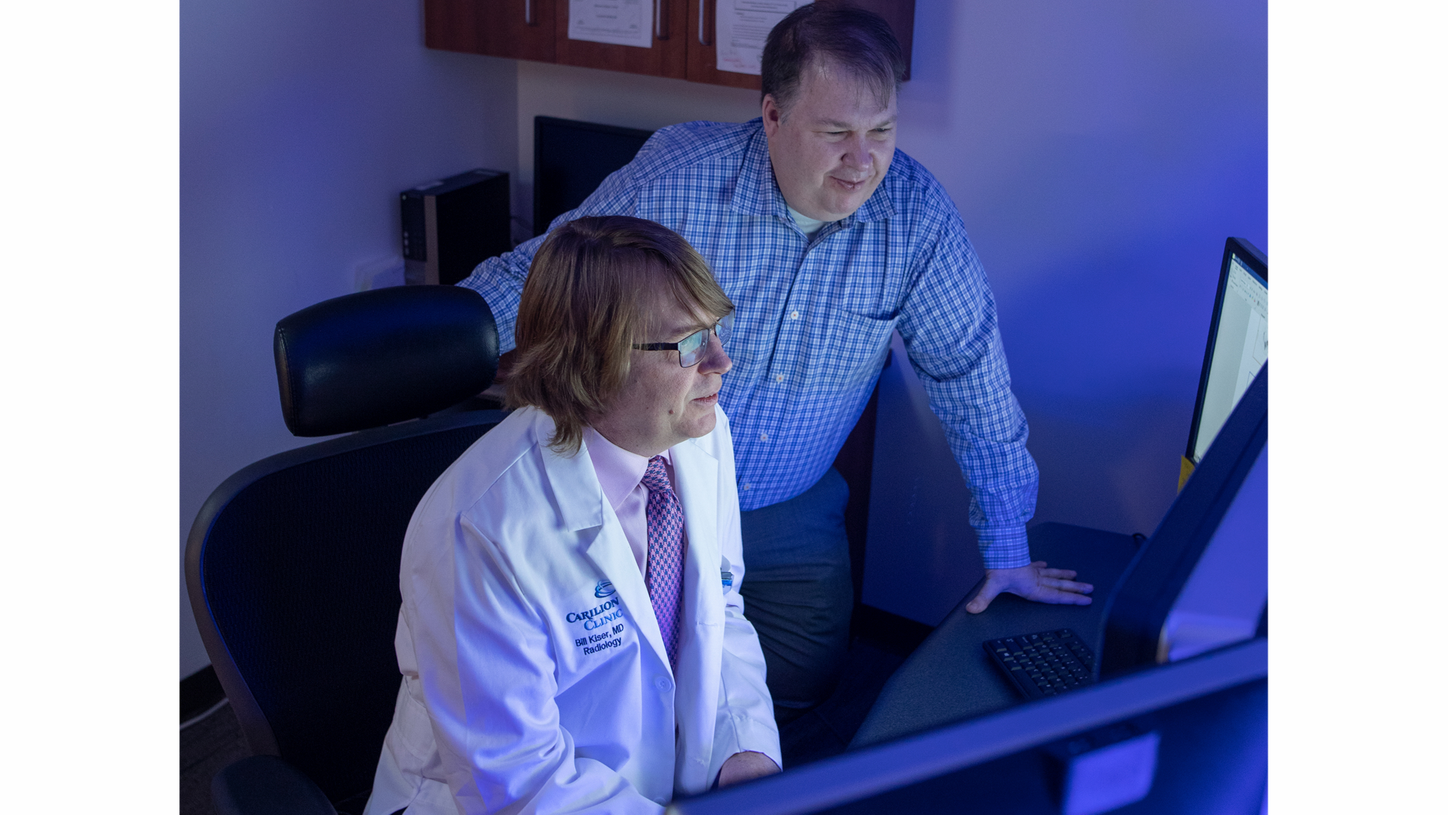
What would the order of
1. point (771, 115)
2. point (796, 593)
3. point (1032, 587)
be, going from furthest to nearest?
point (796, 593), point (771, 115), point (1032, 587)

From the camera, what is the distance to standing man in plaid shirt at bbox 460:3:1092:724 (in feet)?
5.67

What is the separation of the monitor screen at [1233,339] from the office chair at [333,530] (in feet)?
3.48

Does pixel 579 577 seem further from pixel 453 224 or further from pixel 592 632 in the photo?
pixel 453 224

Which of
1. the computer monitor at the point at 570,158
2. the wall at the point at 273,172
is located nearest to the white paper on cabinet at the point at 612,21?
the computer monitor at the point at 570,158

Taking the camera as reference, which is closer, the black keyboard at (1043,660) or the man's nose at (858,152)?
the black keyboard at (1043,660)

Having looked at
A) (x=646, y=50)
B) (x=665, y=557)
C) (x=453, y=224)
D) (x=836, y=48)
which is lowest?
(x=665, y=557)

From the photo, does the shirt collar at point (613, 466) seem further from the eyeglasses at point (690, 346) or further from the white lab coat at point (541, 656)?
the eyeglasses at point (690, 346)

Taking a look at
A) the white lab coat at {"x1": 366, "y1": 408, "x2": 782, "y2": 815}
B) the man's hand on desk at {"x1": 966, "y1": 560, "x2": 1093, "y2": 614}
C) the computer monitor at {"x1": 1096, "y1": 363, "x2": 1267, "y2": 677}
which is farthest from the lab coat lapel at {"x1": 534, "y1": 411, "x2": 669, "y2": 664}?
the computer monitor at {"x1": 1096, "y1": 363, "x2": 1267, "y2": 677}

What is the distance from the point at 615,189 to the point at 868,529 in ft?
4.31

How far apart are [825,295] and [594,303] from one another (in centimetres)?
72

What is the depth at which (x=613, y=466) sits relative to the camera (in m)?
1.33

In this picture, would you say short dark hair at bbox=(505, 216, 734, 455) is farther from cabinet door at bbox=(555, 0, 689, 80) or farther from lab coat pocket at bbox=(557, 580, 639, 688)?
cabinet door at bbox=(555, 0, 689, 80)

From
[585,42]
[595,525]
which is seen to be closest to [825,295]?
[595,525]

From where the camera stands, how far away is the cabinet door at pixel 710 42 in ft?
7.76
